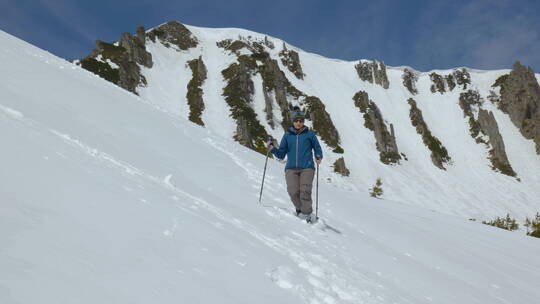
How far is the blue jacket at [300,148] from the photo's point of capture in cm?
783

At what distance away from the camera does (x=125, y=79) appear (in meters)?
59.5

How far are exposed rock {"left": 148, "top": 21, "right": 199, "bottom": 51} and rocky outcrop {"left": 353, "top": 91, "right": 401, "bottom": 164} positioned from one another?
44.2 metres

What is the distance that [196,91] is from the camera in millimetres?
67188

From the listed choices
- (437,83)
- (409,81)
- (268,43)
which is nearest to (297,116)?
(268,43)

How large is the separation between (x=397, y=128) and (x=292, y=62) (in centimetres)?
3050

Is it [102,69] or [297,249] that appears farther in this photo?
[102,69]

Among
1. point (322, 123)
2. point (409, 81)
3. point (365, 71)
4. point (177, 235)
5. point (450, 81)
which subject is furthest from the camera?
point (450, 81)

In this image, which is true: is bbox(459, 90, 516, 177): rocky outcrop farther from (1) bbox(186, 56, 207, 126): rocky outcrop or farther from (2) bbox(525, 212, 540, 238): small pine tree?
(1) bbox(186, 56, 207, 126): rocky outcrop

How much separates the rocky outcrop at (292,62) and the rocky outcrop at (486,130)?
42.0 meters

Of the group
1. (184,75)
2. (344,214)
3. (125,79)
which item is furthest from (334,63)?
(344,214)

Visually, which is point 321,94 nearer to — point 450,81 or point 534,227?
point 450,81

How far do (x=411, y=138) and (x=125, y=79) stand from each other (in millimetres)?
58929

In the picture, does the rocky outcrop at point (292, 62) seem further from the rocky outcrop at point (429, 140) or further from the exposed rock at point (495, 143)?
the exposed rock at point (495, 143)

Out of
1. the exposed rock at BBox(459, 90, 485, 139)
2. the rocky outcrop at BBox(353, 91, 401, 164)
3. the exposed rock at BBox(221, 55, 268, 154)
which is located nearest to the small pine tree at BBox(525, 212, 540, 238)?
the exposed rock at BBox(221, 55, 268, 154)
